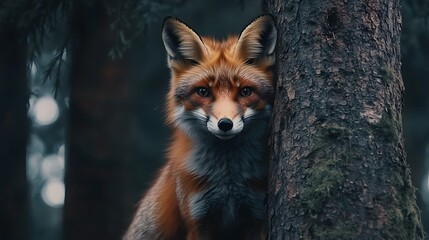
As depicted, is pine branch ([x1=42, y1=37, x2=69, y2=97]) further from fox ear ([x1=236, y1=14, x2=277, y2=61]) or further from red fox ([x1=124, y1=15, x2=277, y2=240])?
fox ear ([x1=236, y1=14, x2=277, y2=61])

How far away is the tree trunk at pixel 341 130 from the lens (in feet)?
18.0

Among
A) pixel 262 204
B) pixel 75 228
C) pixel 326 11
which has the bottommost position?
pixel 75 228

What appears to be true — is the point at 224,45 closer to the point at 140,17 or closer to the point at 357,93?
the point at 357,93

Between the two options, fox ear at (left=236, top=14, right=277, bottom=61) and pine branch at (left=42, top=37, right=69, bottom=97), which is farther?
pine branch at (left=42, top=37, right=69, bottom=97)

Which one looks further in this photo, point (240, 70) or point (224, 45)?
point (224, 45)

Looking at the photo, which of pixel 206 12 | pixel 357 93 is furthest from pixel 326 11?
pixel 206 12

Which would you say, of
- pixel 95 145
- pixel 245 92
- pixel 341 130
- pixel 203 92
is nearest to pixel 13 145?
pixel 95 145

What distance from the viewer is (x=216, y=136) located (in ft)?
20.9

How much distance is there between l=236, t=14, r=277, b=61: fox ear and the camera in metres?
6.34

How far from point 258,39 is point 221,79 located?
45 cm

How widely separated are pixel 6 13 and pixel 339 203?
4.93 metres

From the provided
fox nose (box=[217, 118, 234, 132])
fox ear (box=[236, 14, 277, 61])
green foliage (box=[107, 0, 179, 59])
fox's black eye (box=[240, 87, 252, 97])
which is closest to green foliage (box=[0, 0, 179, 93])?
green foliage (box=[107, 0, 179, 59])

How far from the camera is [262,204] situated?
6562mm

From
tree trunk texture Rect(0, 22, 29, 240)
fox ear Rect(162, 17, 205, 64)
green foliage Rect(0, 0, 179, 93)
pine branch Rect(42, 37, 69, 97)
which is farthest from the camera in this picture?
tree trunk texture Rect(0, 22, 29, 240)
